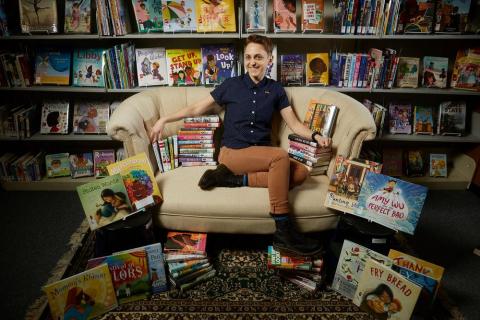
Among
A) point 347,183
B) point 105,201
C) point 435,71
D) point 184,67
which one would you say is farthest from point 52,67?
point 435,71

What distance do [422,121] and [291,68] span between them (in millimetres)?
1126

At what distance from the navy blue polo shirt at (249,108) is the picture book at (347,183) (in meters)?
0.52

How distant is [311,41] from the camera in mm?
2684

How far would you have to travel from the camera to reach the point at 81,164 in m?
2.74

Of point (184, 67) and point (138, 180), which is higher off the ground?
point (184, 67)

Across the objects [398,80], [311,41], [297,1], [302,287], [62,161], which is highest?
[297,1]

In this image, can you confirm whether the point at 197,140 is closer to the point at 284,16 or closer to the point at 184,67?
the point at 184,67

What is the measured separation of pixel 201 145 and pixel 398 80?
1555 millimetres

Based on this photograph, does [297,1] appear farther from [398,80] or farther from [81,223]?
[81,223]

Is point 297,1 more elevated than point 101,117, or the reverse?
point 297,1

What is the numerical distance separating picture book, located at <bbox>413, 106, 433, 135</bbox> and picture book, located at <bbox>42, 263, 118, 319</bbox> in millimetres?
2398

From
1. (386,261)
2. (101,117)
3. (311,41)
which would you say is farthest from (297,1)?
(386,261)

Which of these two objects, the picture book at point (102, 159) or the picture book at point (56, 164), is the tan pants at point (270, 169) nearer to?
the picture book at point (102, 159)

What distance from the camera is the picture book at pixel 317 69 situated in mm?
2486
